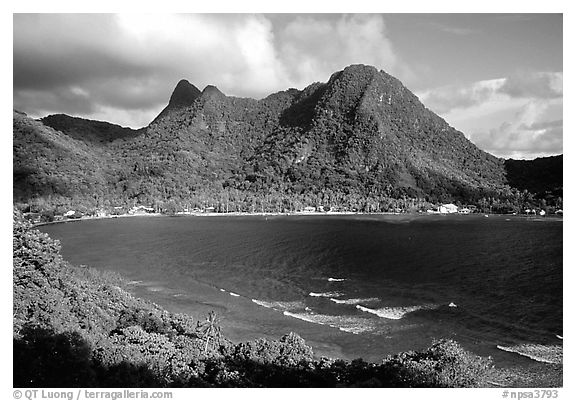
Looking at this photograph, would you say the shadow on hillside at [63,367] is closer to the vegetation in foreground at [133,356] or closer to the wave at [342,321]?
the vegetation in foreground at [133,356]

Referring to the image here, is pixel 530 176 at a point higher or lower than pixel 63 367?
higher

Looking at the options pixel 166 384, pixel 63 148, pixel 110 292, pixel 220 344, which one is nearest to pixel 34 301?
pixel 166 384

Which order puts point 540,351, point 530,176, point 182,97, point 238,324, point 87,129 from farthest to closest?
point 182,97
point 87,129
point 530,176
point 238,324
point 540,351

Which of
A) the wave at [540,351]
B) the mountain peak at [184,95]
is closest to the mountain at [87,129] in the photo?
the mountain peak at [184,95]

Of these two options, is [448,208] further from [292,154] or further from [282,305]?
[282,305]

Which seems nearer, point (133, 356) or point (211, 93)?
point (133, 356)

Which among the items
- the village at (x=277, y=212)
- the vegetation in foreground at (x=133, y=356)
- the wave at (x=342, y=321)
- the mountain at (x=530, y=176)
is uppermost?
the mountain at (x=530, y=176)

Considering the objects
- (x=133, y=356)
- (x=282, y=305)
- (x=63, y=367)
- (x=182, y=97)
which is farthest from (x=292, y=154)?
(x=63, y=367)

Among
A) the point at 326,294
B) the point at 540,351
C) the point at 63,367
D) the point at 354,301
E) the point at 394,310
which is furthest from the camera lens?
the point at 326,294
